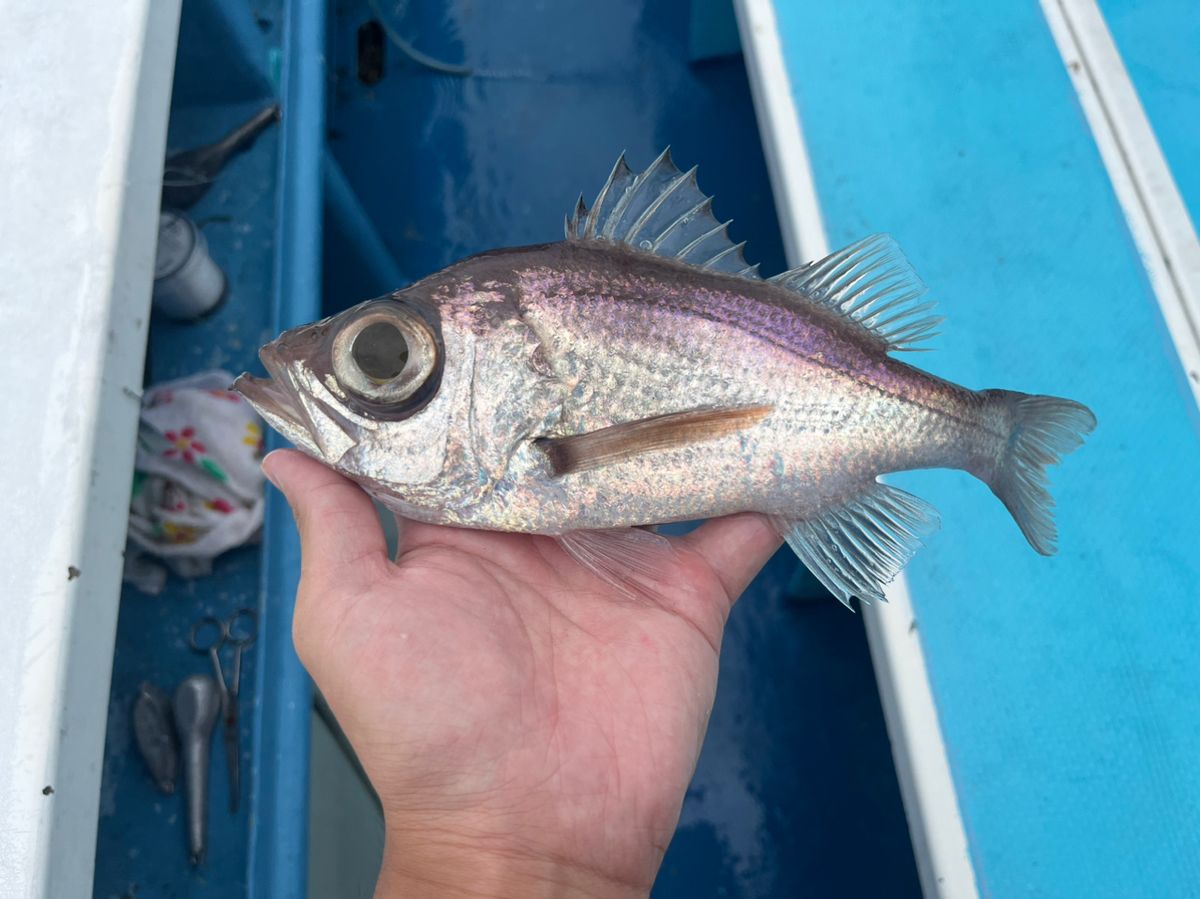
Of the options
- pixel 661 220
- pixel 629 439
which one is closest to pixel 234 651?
pixel 629 439

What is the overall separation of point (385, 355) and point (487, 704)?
729 millimetres

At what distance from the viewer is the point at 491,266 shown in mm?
1572

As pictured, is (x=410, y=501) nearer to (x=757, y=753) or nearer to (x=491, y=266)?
(x=491, y=266)

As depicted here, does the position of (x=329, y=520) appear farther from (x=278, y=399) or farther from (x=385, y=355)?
(x=385, y=355)

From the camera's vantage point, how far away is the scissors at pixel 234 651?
229 cm

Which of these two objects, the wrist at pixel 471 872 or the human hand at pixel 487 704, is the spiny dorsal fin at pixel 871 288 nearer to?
the human hand at pixel 487 704

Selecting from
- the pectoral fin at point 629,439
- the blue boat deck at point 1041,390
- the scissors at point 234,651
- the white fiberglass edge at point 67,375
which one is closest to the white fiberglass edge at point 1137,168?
the blue boat deck at point 1041,390

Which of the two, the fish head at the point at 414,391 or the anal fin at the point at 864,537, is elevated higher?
the fish head at the point at 414,391

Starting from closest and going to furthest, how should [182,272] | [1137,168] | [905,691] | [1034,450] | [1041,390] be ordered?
[1034,450] < [905,691] < [1041,390] < [1137,168] < [182,272]

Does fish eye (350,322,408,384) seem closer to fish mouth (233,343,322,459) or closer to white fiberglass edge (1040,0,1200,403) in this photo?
fish mouth (233,343,322,459)

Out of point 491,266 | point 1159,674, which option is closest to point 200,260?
point 491,266

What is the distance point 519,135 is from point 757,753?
10.5 ft

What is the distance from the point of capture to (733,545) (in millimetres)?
1929

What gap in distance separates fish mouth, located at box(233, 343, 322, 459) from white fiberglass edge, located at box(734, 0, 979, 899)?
1507 millimetres
